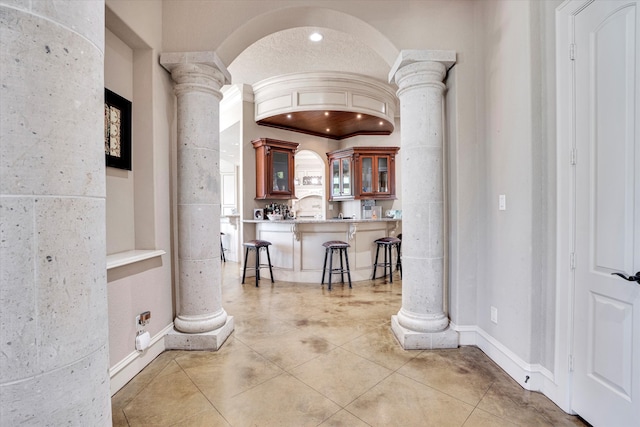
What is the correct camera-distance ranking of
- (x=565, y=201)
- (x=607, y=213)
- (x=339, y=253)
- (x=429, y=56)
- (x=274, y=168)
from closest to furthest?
(x=607, y=213), (x=565, y=201), (x=429, y=56), (x=339, y=253), (x=274, y=168)

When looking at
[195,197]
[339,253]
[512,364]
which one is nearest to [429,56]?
[195,197]

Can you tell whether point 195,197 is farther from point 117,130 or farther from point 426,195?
point 426,195

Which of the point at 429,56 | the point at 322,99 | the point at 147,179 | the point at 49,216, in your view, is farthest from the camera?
the point at 322,99

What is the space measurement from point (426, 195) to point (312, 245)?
8.51ft

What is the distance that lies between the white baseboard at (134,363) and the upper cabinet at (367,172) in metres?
4.73

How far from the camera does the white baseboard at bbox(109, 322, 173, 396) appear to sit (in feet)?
6.23

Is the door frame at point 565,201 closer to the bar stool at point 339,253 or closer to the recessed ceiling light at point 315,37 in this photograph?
the recessed ceiling light at point 315,37

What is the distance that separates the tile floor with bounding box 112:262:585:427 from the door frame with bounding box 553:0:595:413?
0.26 meters

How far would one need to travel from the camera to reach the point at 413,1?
2.48m

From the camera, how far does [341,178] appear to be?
6.59 meters

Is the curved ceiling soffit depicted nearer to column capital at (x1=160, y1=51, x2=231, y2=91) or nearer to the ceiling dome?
column capital at (x1=160, y1=51, x2=231, y2=91)

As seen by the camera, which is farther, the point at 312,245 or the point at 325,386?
the point at 312,245

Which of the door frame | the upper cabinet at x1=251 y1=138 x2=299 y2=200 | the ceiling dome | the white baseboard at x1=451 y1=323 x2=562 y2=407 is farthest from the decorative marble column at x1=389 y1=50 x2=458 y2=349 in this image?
the upper cabinet at x1=251 y1=138 x2=299 y2=200

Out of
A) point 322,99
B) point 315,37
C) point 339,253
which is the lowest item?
point 339,253
